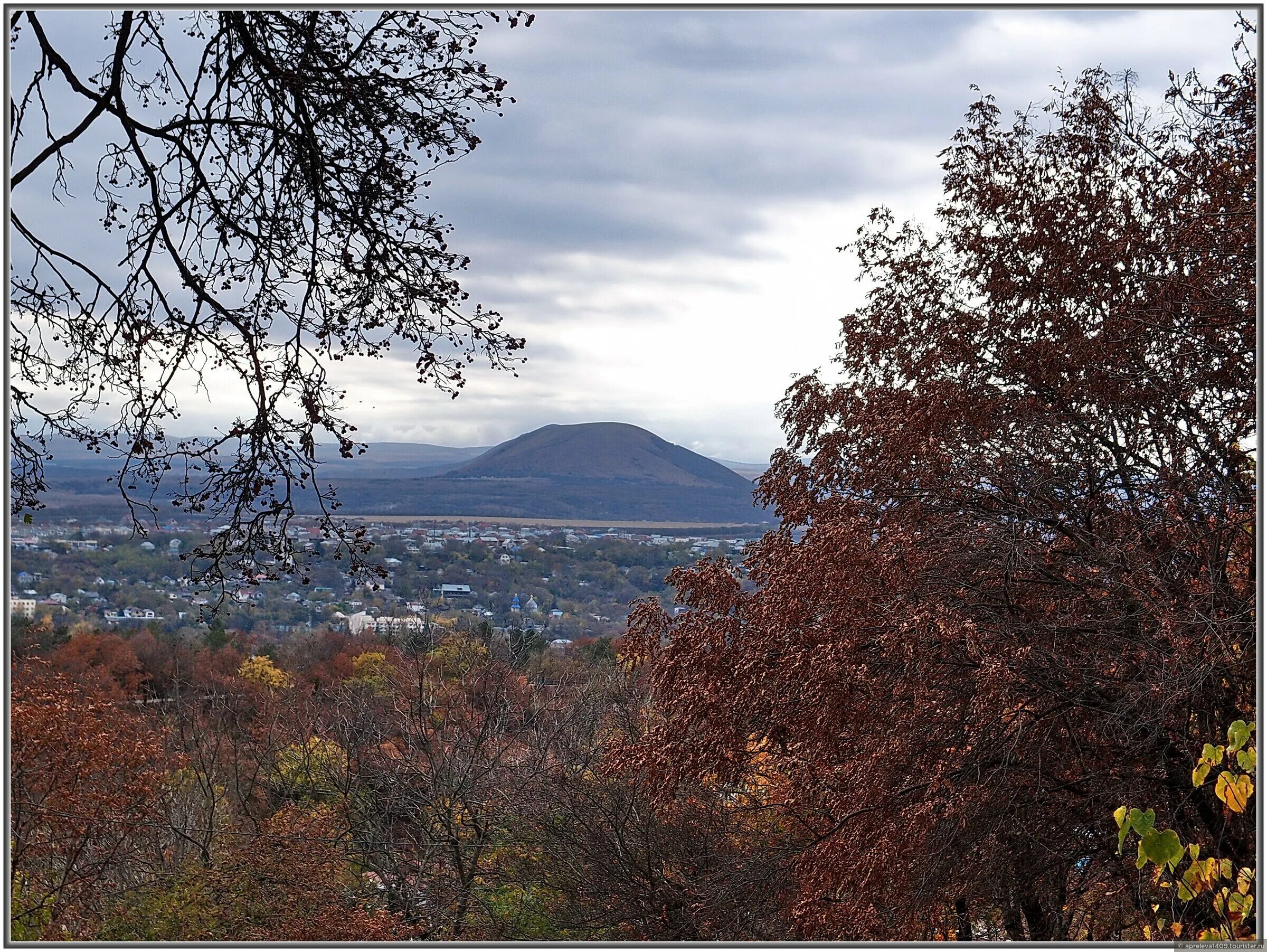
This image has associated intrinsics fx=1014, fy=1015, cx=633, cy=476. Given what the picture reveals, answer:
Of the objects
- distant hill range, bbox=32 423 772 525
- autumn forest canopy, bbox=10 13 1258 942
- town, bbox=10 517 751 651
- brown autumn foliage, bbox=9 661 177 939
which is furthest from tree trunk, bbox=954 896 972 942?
brown autumn foliage, bbox=9 661 177 939

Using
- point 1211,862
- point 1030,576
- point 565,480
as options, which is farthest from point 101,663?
point 1211,862

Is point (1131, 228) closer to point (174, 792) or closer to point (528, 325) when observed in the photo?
point (528, 325)

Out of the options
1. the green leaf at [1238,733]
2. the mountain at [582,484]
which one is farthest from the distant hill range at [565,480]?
the green leaf at [1238,733]

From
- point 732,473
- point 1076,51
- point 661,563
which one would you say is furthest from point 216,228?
point 661,563

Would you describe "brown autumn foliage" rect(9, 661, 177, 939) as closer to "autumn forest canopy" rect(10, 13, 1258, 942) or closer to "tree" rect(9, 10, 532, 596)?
"autumn forest canopy" rect(10, 13, 1258, 942)

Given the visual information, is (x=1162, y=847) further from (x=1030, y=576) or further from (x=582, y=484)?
(x=582, y=484)

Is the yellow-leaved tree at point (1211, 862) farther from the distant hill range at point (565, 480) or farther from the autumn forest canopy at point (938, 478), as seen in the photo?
the distant hill range at point (565, 480)
